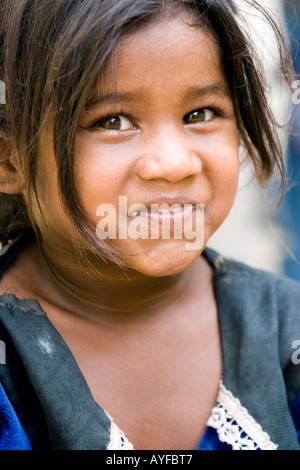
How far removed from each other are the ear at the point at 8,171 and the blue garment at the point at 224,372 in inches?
5.2

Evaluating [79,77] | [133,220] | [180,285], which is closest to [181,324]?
[180,285]

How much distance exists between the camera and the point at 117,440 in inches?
39.3

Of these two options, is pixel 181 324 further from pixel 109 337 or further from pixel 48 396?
pixel 48 396

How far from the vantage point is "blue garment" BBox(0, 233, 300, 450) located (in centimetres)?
98

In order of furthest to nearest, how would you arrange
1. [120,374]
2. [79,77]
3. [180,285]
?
[180,285] < [120,374] < [79,77]

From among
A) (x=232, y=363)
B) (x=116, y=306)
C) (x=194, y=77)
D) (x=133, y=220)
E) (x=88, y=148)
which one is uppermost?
(x=194, y=77)

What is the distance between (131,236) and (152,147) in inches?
5.7

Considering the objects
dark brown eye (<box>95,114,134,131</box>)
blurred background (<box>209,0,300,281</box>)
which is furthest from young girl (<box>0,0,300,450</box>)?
blurred background (<box>209,0,300,281</box>)

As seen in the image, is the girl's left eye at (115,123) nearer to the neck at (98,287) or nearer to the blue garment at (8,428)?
the neck at (98,287)

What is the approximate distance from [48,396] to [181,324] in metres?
0.31

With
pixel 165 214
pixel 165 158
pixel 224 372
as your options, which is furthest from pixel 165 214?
pixel 224 372

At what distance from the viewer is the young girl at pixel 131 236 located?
930 millimetres

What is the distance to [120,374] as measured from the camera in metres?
1.09

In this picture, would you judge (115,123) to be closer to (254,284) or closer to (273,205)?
(254,284)
